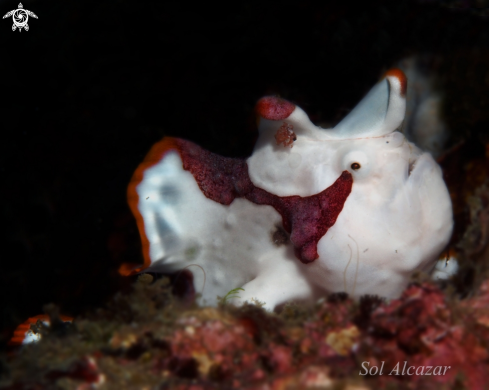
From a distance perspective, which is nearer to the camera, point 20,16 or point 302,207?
point 302,207

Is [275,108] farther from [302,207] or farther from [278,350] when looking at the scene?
[278,350]

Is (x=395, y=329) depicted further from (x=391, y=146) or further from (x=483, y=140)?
(x=483, y=140)

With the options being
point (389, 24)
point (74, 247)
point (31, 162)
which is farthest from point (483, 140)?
point (31, 162)

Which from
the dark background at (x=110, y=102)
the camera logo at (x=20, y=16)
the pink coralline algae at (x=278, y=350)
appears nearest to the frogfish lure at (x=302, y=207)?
the dark background at (x=110, y=102)

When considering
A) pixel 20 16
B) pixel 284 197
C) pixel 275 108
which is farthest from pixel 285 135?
pixel 20 16

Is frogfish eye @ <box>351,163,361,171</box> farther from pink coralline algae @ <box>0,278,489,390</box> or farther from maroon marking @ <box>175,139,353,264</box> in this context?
pink coralline algae @ <box>0,278,489,390</box>

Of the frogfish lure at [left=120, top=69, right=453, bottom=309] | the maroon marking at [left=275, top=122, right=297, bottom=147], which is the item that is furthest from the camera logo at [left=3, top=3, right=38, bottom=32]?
the maroon marking at [left=275, top=122, right=297, bottom=147]
